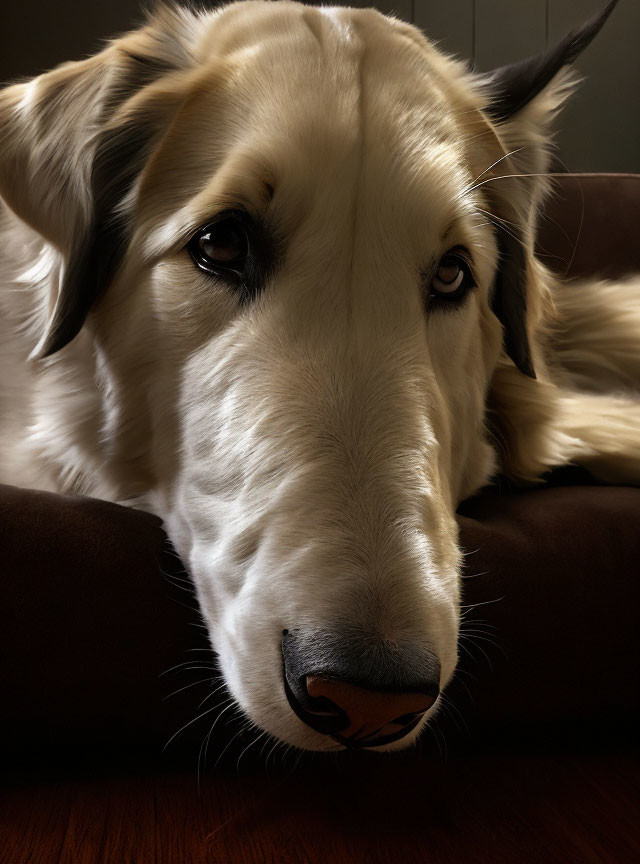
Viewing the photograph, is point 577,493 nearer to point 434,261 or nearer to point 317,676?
point 434,261

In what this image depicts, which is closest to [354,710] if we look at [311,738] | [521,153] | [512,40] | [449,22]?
[311,738]

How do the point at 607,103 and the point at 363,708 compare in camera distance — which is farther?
the point at 607,103

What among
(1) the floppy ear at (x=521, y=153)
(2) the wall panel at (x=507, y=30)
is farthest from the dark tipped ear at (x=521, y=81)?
(2) the wall panel at (x=507, y=30)

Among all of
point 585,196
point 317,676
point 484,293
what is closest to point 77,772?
point 317,676

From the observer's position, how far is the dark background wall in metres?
4.08

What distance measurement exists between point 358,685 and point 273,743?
1.51 ft

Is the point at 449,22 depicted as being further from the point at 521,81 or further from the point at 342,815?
the point at 342,815

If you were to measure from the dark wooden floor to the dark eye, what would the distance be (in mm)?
721

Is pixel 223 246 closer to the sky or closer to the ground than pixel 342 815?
closer to the sky

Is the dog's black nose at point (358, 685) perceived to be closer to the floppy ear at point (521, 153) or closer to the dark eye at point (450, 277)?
the dark eye at point (450, 277)

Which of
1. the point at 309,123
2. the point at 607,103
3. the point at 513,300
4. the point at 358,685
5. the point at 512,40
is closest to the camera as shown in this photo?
the point at 358,685

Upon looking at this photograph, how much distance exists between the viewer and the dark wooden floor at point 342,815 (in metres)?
1.09

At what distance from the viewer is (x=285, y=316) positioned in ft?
4.18

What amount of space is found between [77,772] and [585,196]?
7.18 ft
